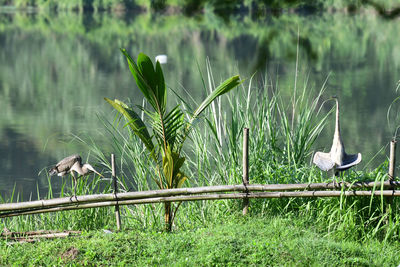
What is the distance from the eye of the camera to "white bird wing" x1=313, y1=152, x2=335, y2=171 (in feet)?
11.1

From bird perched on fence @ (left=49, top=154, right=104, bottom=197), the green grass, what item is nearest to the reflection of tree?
the green grass

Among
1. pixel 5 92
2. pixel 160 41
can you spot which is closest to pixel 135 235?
pixel 5 92

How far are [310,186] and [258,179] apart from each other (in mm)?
605

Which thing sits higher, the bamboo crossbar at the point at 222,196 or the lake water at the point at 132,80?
the bamboo crossbar at the point at 222,196

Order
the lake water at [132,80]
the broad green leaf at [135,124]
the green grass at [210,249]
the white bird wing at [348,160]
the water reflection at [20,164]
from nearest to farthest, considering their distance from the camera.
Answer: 1. the green grass at [210,249]
2. the white bird wing at [348,160]
3. the broad green leaf at [135,124]
4. the water reflection at [20,164]
5. the lake water at [132,80]

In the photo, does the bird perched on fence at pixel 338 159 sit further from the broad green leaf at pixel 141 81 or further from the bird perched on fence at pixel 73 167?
the bird perched on fence at pixel 73 167

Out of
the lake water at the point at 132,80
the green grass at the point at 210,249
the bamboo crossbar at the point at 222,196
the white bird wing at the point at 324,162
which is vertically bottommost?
the lake water at the point at 132,80

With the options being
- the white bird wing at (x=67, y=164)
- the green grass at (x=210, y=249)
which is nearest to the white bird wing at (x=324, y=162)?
the green grass at (x=210, y=249)

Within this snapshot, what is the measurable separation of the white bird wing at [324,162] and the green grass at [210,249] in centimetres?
43

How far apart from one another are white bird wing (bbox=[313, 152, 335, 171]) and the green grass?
43 cm

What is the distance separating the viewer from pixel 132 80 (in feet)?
46.1

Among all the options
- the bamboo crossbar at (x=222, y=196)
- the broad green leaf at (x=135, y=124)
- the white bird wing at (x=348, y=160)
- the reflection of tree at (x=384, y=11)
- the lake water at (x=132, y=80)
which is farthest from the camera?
the lake water at (x=132, y=80)

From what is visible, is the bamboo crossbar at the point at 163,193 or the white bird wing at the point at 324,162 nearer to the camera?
the white bird wing at the point at 324,162

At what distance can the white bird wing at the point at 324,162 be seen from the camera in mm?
3381
